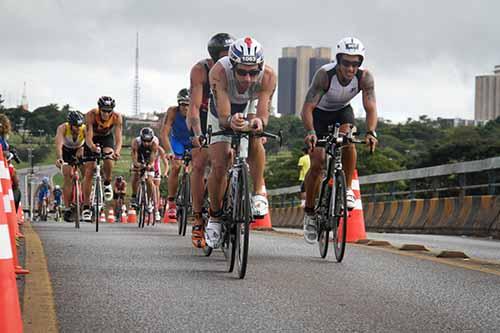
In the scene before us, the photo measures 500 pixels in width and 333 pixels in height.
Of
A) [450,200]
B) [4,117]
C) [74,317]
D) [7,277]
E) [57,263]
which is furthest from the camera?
[450,200]

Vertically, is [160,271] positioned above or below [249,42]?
below

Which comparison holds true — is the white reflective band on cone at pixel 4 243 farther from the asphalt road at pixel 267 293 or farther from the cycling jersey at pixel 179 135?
the cycling jersey at pixel 179 135

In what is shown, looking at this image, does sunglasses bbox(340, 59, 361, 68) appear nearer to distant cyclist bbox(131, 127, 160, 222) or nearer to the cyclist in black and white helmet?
the cyclist in black and white helmet

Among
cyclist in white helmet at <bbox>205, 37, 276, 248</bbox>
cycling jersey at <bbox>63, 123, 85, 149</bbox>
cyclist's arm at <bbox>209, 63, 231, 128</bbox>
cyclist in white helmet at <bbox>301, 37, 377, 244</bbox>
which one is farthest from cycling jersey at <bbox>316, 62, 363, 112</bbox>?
cycling jersey at <bbox>63, 123, 85, 149</bbox>

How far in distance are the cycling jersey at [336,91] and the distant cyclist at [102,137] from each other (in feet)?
22.6

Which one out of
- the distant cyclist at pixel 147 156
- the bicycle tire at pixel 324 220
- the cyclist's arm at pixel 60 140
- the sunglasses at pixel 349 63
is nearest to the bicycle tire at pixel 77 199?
the cyclist's arm at pixel 60 140

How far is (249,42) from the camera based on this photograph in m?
10.0

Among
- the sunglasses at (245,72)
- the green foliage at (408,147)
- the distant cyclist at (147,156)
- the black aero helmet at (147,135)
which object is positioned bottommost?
the distant cyclist at (147,156)

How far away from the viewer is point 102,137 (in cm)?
1950

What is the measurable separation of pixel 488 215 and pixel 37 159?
164914 millimetres

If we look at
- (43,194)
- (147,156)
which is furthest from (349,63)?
(43,194)

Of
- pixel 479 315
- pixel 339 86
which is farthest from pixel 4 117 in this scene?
pixel 479 315

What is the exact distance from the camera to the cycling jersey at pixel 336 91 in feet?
40.2

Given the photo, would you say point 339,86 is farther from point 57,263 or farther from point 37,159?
point 37,159
